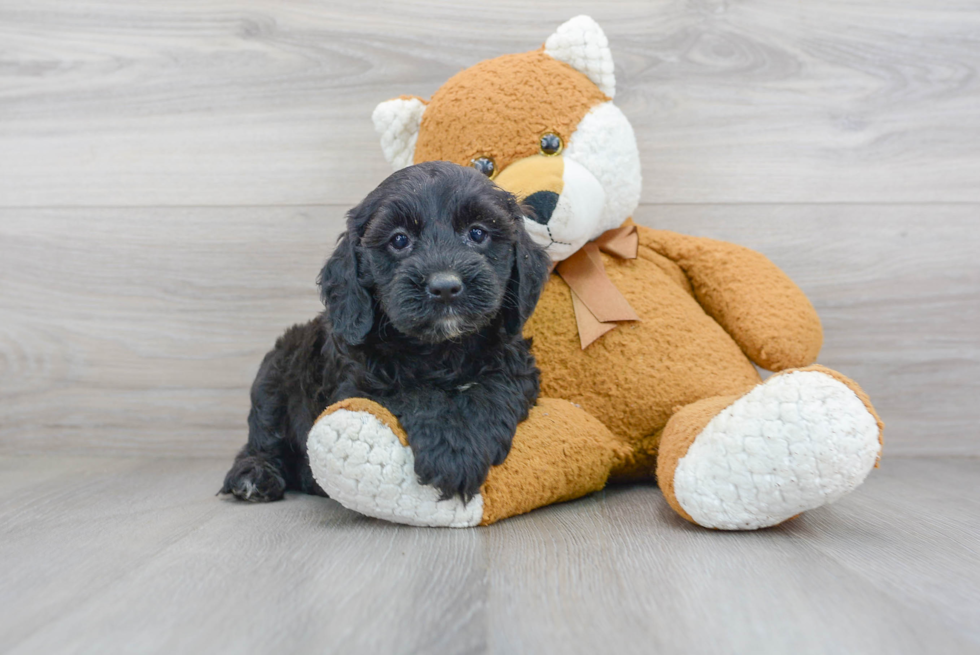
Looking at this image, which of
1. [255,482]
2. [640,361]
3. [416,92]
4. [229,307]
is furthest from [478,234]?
[229,307]

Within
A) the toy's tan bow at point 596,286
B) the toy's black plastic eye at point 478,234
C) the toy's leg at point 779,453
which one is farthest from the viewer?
the toy's tan bow at point 596,286

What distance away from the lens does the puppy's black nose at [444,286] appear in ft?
4.00

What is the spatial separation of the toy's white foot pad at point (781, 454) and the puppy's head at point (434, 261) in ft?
1.51

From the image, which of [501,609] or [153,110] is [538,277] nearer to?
[501,609]

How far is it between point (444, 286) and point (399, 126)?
2.10 ft

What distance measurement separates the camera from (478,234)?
1356 millimetres

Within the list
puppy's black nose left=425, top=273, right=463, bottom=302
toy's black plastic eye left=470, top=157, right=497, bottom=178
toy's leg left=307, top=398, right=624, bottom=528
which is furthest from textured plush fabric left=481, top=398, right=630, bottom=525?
toy's black plastic eye left=470, top=157, right=497, bottom=178

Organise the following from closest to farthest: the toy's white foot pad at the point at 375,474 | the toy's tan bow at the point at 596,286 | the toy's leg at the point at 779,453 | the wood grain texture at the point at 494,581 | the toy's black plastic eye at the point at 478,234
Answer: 1. the wood grain texture at the point at 494,581
2. the toy's leg at the point at 779,453
3. the toy's white foot pad at the point at 375,474
4. the toy's black plastic eye at the point at 478,234
5. the toy's tan bow at the point at 596,286

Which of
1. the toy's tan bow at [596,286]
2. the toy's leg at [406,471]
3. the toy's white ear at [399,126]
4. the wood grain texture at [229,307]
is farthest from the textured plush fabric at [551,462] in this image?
the wood grain texture at [229,307]

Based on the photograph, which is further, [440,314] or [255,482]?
[255,482]

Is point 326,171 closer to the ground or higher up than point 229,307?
higher up

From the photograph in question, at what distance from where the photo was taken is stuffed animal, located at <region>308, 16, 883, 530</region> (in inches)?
50.2

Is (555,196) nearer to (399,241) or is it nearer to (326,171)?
(399,241)

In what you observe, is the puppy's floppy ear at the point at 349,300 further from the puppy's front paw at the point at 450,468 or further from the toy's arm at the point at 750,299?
the toy's arm at the point at 750,299
